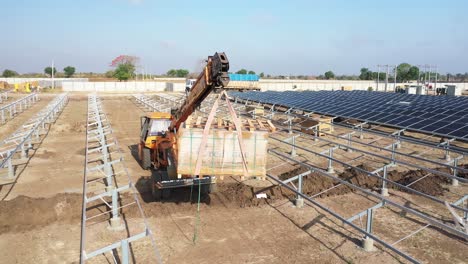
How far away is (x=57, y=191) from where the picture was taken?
11.9 metres

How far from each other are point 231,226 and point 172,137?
314 cm

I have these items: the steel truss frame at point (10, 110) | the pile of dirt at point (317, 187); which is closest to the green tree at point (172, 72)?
the steel truss frame at point (10, 110)

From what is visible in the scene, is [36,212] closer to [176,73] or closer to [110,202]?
[110,202]

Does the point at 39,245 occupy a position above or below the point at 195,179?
below

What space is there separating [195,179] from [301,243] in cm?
344

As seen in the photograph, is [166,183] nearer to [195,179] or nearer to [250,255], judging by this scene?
[195,179]

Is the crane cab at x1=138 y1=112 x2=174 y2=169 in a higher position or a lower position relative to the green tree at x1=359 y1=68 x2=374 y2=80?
lower

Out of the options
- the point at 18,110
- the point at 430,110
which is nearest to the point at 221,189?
the point at 430,110

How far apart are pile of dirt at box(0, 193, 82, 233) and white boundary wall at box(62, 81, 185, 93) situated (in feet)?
202

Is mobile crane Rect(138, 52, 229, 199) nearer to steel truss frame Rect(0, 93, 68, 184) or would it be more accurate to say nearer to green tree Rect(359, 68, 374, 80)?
steel truss frame Rect(0, 93, 68, 184)

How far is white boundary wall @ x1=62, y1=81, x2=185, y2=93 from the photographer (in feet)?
226

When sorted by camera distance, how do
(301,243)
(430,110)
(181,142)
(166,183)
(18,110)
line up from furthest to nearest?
1. (18,110)
2. (430,110)
3. (166,183)
4. (301,243)
5. (181,142)

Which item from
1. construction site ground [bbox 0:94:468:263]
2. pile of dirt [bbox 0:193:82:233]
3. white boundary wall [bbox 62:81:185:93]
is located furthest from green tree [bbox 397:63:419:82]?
pile of dirt [bbox 0:193:82:233]

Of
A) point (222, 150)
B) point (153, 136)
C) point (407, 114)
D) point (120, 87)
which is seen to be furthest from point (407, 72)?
point (222, 150)
